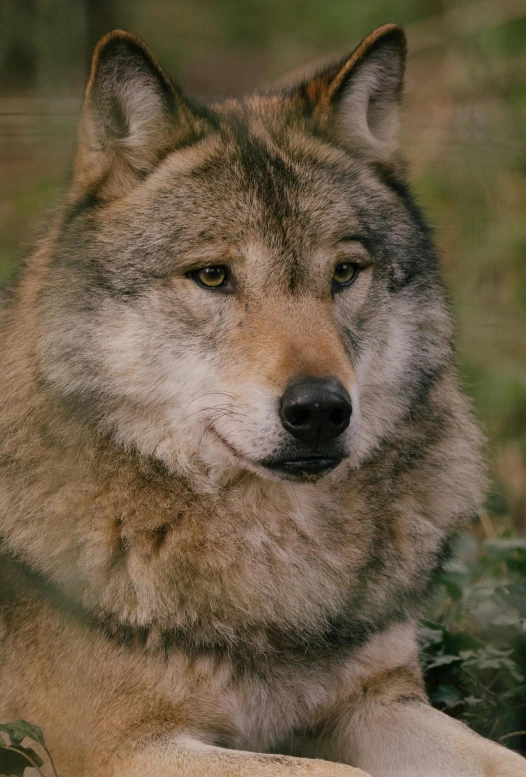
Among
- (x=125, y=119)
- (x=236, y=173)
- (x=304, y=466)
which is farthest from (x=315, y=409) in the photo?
(x=125, y=119)

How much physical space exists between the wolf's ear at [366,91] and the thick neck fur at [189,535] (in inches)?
41.0

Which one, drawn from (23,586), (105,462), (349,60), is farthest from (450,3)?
(23,586)

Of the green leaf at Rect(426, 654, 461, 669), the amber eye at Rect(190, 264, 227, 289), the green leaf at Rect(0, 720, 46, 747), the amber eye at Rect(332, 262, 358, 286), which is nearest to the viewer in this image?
the green leaf at Rect(0, 720, 46, 747)

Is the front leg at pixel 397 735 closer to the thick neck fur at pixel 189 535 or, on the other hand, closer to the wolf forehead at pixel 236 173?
the thick neck fur at pixel 189 535

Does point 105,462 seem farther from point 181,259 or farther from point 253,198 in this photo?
point 253,198

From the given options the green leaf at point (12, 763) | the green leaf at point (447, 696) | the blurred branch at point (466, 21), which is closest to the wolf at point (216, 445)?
the green leaf at point (12, 763)

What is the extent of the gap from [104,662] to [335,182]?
5.47ft

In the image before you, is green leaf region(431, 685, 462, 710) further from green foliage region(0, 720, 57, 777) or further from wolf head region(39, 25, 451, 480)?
green foliage region(0, 720, 57, 777)

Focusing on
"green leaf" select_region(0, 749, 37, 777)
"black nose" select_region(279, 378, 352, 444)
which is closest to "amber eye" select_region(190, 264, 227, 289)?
"black nose" select_region(279, 378, 352, 444)

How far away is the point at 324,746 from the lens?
335 cm

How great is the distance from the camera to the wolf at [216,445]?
2.87m

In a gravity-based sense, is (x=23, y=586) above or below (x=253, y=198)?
below

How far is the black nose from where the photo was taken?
265cm

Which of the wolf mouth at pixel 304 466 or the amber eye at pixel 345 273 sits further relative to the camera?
the amber eye at pixel 345 273
